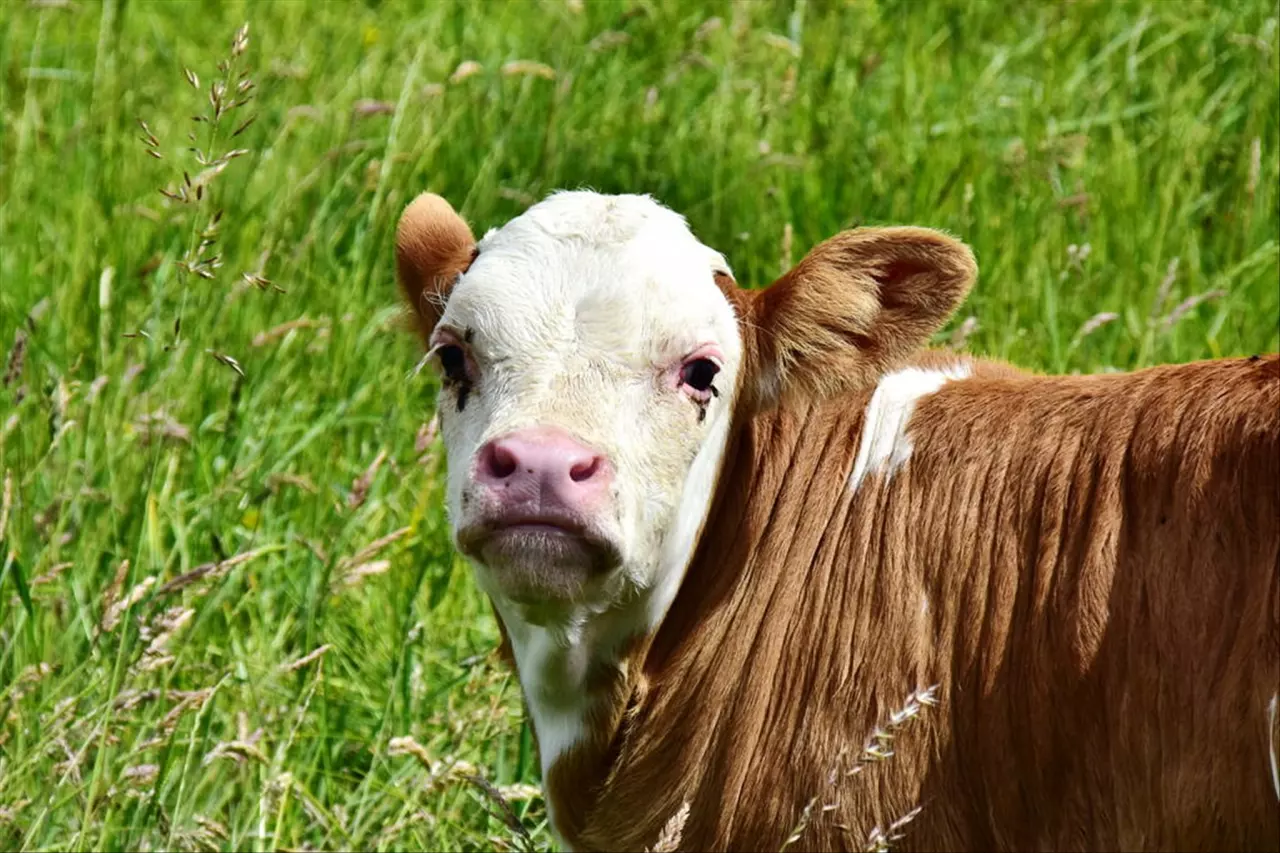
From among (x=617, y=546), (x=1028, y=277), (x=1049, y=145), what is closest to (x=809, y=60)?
(x=1049, y=145)

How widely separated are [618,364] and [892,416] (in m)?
0.70

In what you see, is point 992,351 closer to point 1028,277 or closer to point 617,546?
point 1028,277

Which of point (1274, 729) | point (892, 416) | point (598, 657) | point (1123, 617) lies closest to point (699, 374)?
point (892, 416)

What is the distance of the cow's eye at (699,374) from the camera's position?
4422 millimetres

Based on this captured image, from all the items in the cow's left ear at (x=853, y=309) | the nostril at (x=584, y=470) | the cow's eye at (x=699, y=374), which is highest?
the cow's left ear at (x=853, y=309)

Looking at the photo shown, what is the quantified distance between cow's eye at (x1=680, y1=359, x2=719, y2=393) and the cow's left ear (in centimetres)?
21

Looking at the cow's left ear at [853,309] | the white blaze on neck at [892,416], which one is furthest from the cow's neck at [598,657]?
the white blaze on neck at [892,416]

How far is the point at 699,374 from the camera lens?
175 inches

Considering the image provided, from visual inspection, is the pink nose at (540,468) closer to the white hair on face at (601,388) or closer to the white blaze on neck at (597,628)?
the white hair on face at (601,388)

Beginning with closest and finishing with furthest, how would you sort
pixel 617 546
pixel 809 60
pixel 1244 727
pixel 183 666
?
pixel 1244 727 < pixel 617 546 < pixel 183 666 < pixel 809 60

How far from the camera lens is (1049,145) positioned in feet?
24.1

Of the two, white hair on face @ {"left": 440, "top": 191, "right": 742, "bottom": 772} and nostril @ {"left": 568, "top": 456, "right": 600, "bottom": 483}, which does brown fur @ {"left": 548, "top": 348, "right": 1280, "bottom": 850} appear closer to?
white hair on face @ {"left": 440, "top": 191, "right": 742, "bottom": 772}

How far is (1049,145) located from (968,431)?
3.22 m

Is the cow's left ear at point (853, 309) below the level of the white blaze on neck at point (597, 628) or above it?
above
